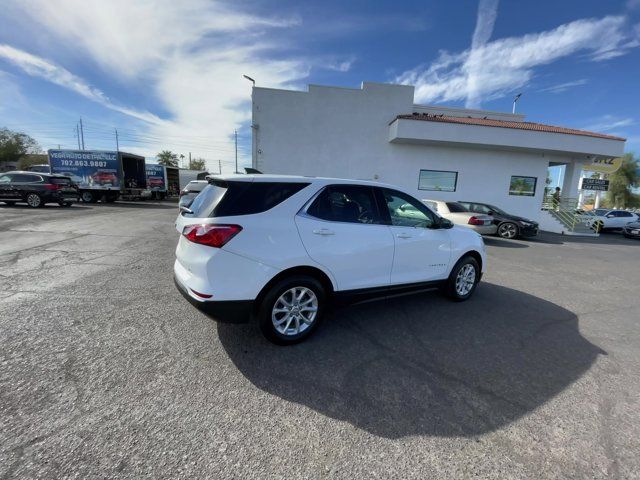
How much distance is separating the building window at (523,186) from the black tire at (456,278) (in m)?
15.9

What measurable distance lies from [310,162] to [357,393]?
1621 cm

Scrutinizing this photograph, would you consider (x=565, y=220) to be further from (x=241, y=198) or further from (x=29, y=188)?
(x=29, y=188)

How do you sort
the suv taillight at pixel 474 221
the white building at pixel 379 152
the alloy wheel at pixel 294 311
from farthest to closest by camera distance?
1. the white building at pixel 379 152
2. the suv taillight at pixel 474 221
3. the alloy wheel at pixel 294 311

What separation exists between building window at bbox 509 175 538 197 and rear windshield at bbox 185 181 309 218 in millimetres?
18901

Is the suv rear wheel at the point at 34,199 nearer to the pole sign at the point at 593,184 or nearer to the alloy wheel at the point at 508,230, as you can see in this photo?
the alloy wheel at the point at 508,230

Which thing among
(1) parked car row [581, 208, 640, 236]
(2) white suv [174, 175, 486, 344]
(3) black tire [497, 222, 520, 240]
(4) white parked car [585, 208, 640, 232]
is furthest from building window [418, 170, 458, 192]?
(2) white suv [174, 175, 486, 344]

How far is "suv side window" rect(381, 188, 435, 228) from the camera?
12.9 feet

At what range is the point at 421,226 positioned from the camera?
4172 millimetres

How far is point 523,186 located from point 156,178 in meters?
28.9

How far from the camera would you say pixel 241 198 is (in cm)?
293

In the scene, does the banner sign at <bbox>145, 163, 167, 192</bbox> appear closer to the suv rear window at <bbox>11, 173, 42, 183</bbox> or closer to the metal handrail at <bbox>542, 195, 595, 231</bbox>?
the suv rear window at <bbox>11, 173, 42, 183</bbox>

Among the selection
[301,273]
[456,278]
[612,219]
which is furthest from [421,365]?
[612,219]

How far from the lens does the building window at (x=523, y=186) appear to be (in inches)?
698

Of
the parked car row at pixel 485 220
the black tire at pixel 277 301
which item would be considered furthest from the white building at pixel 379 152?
the black tire at pixel 277 301
